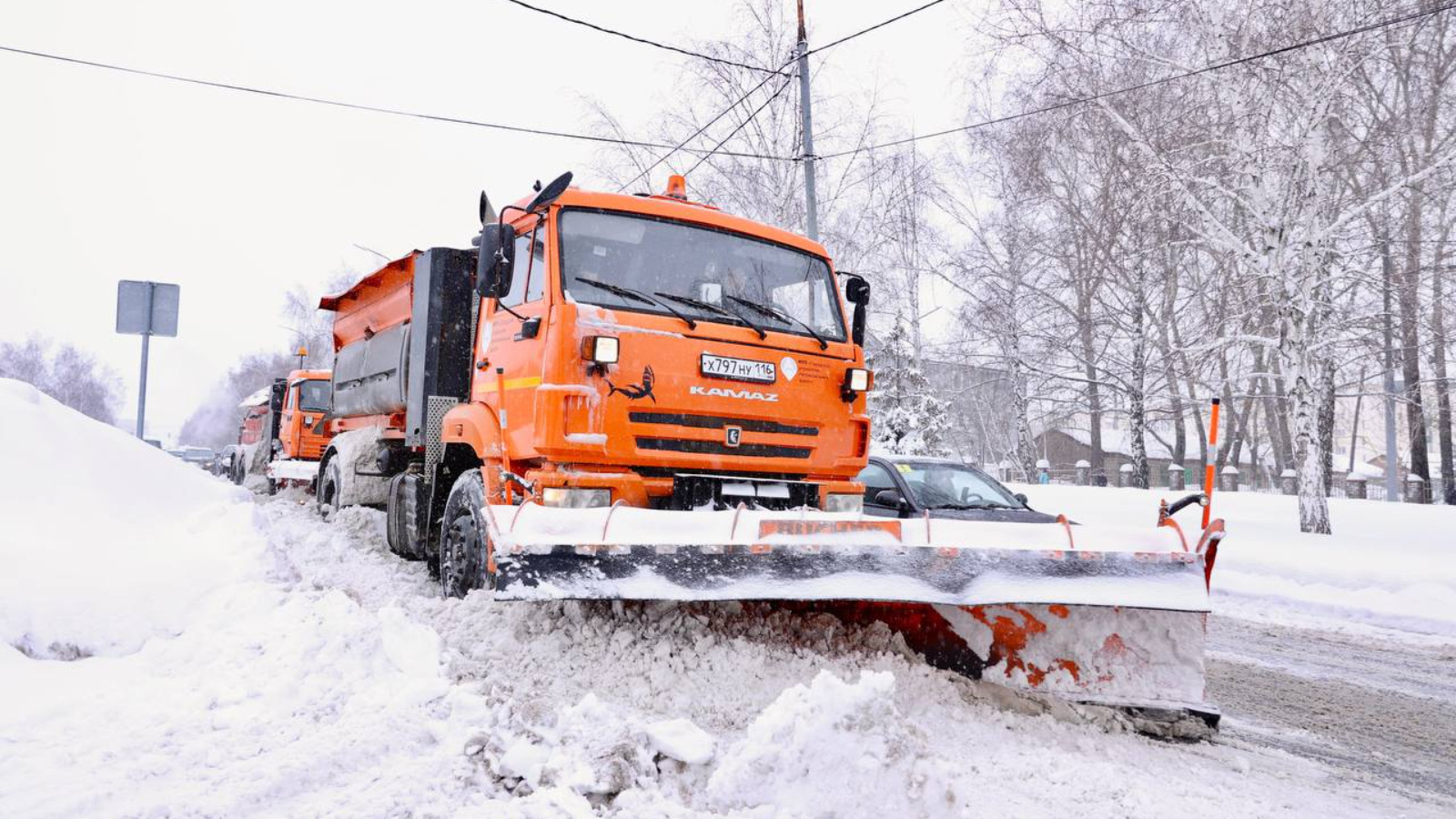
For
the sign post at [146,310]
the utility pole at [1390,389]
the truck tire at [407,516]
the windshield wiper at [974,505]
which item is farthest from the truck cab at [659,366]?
the utility pole at [1390,389]

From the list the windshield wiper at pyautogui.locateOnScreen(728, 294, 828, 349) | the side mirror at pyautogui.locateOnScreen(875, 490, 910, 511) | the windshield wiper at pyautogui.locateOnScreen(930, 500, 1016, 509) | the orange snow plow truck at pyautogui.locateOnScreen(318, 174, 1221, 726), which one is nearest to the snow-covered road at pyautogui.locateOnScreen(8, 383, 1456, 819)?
the orange snow plow truck at pyautogui.locateOnScreen(318, 174, 1221, 726)

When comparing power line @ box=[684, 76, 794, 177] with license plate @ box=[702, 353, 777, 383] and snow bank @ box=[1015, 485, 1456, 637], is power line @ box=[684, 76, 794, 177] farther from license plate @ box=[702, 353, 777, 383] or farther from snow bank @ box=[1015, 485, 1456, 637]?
license plate @ box=[702, 353, 777, 383]

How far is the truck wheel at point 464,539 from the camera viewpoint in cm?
547

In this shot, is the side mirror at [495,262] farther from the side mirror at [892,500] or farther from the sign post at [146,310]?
the sign post at [146,310]

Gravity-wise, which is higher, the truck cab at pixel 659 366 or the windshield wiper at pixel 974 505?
the truck cab at pixel 659 366

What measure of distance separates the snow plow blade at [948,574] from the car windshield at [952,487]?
392 cm

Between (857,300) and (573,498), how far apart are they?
2.62 m

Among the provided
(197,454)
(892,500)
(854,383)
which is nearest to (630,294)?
(854,383)

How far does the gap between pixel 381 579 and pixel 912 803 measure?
5.16 m

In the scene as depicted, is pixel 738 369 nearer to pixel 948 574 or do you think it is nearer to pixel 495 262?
pixel 495 262

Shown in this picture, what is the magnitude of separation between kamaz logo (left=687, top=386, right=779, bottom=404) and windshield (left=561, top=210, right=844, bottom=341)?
0.43m

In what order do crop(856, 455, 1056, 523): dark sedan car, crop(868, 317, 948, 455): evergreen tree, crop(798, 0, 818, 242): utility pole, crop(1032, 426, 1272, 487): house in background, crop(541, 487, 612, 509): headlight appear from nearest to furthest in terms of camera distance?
crop(541, 487, 612, 509): headlight → crop(856, 455, 1056, 523): dark sedan car → crop(798, 0, 818, 242): utility pole → crop(868, 317, 948, 455): evergreen tree → crop(1032, 426, 1272, 487): house in background

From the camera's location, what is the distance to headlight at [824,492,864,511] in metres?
5.84

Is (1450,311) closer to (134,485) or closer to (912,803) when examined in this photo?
(912,803)
